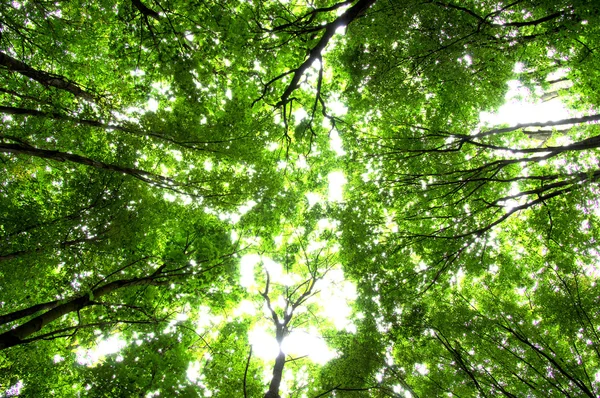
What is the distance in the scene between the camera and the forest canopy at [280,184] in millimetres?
4922

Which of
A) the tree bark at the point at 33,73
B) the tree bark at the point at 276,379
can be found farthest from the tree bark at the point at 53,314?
the tree bark at the point at 276,379

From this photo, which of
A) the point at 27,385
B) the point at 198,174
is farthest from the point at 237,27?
the point at 27,385

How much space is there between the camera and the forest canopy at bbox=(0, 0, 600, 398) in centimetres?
492

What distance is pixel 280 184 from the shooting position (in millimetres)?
7242

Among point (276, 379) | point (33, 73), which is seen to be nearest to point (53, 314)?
point (33, 73)

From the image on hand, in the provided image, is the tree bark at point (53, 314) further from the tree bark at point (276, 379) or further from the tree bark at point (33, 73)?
the tree bark at point (276, 379)

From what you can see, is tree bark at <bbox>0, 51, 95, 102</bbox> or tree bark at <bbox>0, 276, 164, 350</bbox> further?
tree bark at <bbox>0, 276, 164, 350</bbox>

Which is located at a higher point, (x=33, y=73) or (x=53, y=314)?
(x=33, y=73)

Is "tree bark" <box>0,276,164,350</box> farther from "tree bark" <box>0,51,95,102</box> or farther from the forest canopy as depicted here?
"tree bark" <box>0,51,95,102</box>

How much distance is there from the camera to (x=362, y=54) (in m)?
6.82

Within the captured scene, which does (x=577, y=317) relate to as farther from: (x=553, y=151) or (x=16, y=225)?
(x=16, y=225)

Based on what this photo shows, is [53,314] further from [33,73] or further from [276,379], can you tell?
[276,379]

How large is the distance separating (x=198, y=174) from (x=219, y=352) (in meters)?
5.14

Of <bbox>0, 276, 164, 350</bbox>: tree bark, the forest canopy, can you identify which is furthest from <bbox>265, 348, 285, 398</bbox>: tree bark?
<bbox>0, 276, 164, 350</bbox>: tree bark
